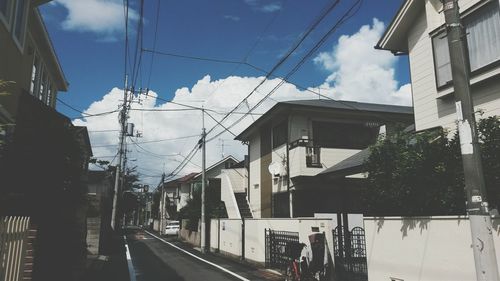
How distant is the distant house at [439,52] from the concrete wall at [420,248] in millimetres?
3151

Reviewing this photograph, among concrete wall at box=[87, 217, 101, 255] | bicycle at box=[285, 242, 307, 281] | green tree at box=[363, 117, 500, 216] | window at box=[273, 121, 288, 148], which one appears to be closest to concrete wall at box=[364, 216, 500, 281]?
green tree at box=[363, 117, 500, 216]

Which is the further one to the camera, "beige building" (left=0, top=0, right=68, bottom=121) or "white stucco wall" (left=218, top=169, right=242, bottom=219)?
"white stucco wall" (left=218, top=169, right=242, bottom=219)

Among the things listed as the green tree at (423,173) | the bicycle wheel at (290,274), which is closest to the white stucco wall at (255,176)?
the bicycle wheel at (290,274)

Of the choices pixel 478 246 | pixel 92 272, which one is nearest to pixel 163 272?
pixel 92 272

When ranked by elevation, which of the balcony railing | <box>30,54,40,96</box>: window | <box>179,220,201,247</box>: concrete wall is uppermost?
<box>30,54,40,96</box>: window

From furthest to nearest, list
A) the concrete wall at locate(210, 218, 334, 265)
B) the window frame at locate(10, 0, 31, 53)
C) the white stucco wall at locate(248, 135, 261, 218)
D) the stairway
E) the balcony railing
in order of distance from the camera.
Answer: the white stucco wall at locate(248, 135, 261, 218) < the stairway < the balcony railing < the concrete wall at locate(210, 218, 334, 265) < the window frame at locate(10, 0, 31, 53)

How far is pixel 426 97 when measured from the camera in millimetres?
11250

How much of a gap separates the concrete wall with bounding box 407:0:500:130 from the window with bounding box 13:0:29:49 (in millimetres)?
10108

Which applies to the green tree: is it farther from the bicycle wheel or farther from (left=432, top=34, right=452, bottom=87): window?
the bicycle wheel

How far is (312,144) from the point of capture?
1994cm

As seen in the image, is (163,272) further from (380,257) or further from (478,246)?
(478,246)

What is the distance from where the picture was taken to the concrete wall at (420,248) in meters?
6.93

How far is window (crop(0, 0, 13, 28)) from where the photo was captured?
7935 mm

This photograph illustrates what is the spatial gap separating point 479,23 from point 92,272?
14717 mm
